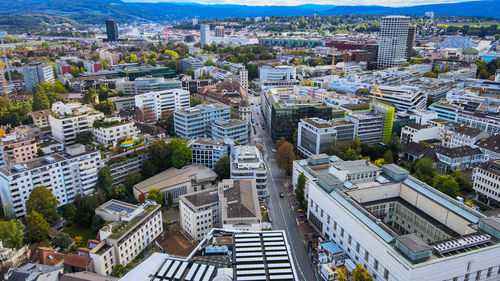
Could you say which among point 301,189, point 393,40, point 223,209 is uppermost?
point 393,40

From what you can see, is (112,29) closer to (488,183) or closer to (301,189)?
(301,189)

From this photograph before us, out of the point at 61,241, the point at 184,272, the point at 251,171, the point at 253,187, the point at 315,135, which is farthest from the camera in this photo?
the point at 315,135

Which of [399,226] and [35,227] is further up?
[35,227]

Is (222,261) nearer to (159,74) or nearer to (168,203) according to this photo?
(168,203)

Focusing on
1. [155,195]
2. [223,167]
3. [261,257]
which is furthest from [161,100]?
[261,257]

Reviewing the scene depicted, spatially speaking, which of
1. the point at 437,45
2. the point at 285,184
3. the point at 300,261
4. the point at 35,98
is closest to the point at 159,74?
the point at 35,98

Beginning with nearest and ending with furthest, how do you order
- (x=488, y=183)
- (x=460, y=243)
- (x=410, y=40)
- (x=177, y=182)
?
(x=460, y=243) → (x=488, y=183) → (x=177, y=182) → (x=410, y=40)
